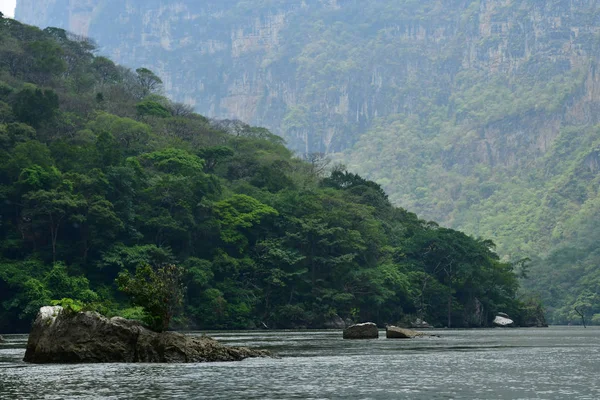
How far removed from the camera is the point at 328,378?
49.1 meters

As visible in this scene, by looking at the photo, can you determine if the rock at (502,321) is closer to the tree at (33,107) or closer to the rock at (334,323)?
the rock at (334,323)

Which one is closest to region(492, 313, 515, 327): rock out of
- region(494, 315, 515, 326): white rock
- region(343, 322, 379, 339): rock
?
region(494, 315, 515, 326): white rock

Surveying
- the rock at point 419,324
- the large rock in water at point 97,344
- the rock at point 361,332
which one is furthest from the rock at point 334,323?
the large rock in water at point 97,344

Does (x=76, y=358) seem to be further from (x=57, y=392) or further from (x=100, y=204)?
(x=100, y=204)

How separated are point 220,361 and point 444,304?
11235cm

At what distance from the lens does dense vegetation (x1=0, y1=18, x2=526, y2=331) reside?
12256cm

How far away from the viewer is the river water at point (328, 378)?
4150 cm

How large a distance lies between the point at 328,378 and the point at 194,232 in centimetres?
9384

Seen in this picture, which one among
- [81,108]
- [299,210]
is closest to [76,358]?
[299,210]

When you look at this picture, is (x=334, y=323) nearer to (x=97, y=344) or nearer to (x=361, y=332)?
(x=361, y=332)

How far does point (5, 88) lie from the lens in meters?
163

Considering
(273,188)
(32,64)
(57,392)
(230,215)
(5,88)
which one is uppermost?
(32,64)

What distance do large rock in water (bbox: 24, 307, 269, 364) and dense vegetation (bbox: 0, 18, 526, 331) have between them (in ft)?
125

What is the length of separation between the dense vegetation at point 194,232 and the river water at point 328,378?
1669 inches
